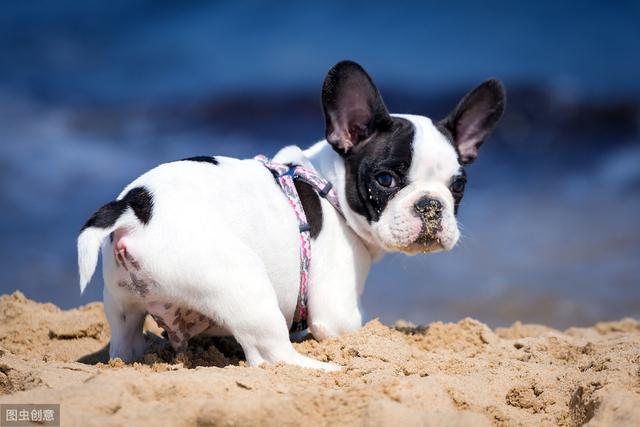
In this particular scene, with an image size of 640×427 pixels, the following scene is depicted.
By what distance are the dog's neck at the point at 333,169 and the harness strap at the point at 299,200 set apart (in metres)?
0.07

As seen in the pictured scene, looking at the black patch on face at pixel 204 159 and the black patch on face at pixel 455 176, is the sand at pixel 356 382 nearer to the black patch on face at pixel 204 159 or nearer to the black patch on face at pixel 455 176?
the black patch on face at pixel 455 176

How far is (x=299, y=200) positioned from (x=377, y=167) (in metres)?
0.53

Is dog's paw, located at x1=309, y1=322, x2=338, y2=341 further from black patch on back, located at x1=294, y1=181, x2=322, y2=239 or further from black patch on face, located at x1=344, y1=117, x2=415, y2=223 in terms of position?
black patch on face, located at x1=344, y1=117, x2=415, y2=223

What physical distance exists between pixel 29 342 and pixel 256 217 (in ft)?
6.65

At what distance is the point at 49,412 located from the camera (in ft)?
9.66

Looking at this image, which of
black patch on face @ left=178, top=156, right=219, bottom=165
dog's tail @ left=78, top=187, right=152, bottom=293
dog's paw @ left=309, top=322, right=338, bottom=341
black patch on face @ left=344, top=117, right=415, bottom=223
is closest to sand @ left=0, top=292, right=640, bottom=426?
dog's paw @ left=309, top=322, right=338, bottom=341

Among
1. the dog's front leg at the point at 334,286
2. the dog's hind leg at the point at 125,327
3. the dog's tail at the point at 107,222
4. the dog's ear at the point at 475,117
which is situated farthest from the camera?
the dog's ear at the point at 475,117

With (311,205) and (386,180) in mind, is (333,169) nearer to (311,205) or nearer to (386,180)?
(311,205)

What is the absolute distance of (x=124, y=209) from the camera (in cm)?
391

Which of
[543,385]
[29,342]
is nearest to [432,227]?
[543,385]

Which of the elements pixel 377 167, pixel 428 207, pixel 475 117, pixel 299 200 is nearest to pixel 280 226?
pixel 299 200

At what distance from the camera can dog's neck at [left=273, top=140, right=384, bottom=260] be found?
486 centimetres

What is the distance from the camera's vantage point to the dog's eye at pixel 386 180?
184 inches

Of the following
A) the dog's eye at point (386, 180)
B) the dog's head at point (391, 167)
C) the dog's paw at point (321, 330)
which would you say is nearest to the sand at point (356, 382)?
the dog's paw at point (321, 330)
